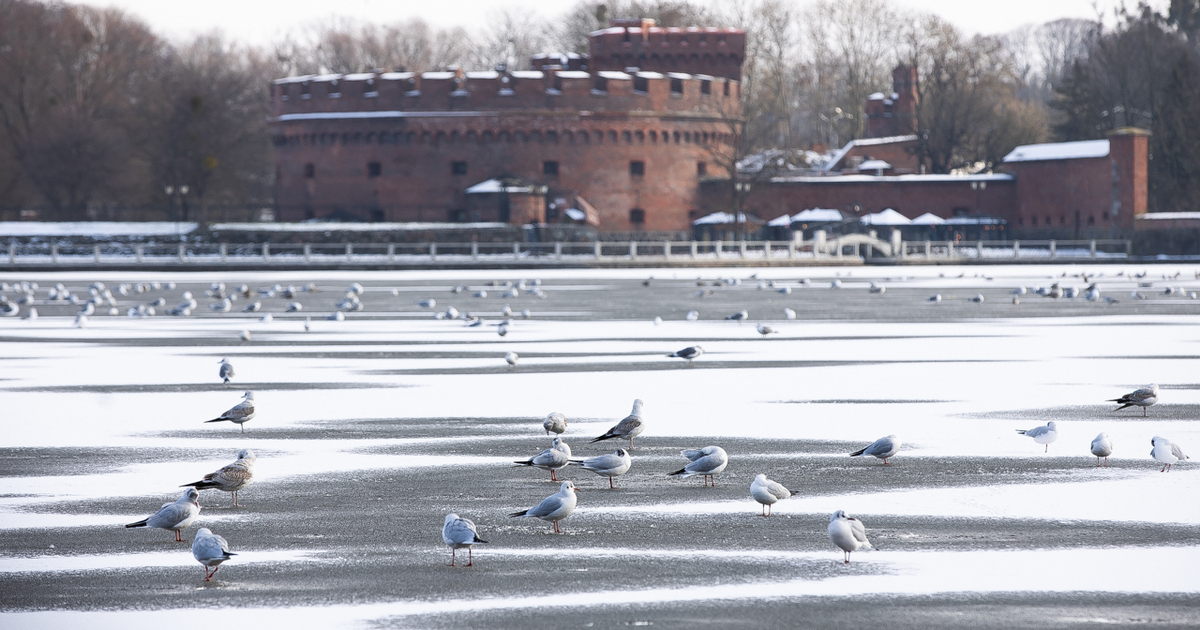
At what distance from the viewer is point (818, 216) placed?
66.2m

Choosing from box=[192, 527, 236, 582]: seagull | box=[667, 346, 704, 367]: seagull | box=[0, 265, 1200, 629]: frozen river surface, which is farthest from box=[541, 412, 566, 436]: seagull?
box=[667, 346, 704, 367]: seagull

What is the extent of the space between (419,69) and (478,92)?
30.0 metres

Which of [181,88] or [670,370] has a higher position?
[181,88]

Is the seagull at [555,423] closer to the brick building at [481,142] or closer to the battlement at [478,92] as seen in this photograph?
the brick building at [481,142]

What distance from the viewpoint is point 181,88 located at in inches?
2847

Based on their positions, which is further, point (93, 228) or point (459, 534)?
point (93, 228)

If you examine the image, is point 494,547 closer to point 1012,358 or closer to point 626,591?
point 626,591

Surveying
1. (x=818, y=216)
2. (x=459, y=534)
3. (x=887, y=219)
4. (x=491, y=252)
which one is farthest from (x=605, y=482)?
(x=818, y=216)

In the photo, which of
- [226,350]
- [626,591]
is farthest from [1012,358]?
[626,591]

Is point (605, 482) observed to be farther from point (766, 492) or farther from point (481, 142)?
point (481, 142)

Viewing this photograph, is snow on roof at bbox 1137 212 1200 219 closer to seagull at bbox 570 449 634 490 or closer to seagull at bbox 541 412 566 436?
seagull at bbox 541 412 566 436

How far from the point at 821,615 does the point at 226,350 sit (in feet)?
47.7

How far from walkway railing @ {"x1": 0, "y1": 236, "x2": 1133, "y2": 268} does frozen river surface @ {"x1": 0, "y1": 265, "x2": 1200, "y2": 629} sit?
32850mm

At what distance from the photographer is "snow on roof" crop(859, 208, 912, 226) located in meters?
65.1
